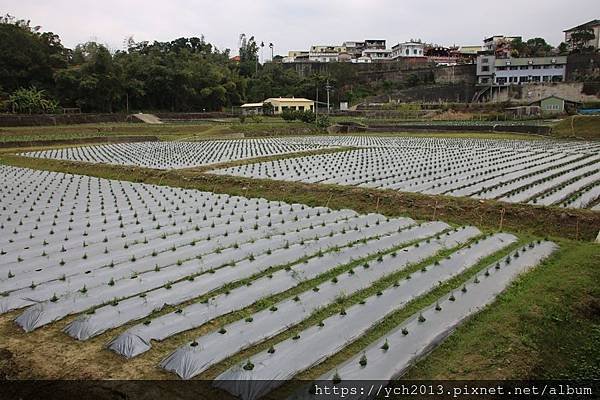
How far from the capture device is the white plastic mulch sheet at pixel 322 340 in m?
4.17

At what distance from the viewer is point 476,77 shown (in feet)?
220

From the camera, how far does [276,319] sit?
5305 millimetres

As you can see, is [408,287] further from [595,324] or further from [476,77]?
[476,77]

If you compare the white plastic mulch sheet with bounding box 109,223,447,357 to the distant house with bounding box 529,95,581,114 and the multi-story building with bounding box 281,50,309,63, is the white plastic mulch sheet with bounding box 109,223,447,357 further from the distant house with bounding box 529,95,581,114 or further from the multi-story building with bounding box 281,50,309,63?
the multi-story building with bounding box 281,50,309,63

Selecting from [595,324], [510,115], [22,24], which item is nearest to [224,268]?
[595,324]

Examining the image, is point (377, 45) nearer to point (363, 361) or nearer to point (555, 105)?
point (555, 105)

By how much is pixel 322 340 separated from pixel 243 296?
144cm

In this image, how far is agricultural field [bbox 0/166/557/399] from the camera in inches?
188

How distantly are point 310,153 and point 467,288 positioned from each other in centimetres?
1686

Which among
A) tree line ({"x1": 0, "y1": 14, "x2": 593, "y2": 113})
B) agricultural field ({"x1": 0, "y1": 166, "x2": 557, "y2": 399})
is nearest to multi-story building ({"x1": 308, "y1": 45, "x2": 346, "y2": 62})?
tree line ({"x1": 0, "y1": 14, "x2": 593, "y2": 113})

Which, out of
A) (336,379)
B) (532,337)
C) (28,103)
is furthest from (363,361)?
(28,103)

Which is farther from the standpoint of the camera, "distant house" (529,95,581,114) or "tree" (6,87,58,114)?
"distant house" (529,95,581,114)

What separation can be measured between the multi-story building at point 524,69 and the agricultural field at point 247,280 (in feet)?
195

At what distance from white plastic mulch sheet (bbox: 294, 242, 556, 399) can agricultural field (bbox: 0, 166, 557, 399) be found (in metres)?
0.02
